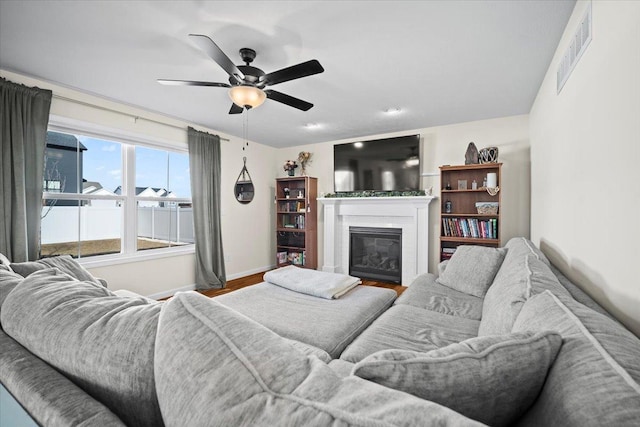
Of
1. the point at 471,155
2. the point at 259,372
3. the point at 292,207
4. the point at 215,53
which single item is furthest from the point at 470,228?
the point at 259,372

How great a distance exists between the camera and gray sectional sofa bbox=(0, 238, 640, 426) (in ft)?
1.49

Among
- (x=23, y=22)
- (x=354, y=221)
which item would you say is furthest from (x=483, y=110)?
(x=23, y=22)

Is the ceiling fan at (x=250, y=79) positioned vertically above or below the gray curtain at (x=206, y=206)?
above

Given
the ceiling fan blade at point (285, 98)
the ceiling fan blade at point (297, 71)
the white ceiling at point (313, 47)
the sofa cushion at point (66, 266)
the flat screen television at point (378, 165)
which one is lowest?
the sofa cushion at point (66, 266)

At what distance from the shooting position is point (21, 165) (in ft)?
8.40

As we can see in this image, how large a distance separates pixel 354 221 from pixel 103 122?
364 cm

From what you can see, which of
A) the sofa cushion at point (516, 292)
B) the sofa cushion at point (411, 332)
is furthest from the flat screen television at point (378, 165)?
the sofa cushion at point (516, 292)

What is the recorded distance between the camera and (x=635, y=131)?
0.98m

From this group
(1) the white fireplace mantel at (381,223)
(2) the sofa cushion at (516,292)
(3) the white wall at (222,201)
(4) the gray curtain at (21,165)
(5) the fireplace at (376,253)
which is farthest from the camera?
(5) the fireplace at (376,253)

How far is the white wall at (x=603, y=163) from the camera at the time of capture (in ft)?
3.30

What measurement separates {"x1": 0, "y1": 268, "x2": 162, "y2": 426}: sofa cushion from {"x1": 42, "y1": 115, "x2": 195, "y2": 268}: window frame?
2.85 metres

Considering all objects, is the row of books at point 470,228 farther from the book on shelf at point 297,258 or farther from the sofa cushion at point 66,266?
the sofa cushion at point 66,266

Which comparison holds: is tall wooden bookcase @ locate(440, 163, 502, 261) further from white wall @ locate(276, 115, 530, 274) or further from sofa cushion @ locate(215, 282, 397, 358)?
sofa cushion @ locate(215, 282, 397, 358)

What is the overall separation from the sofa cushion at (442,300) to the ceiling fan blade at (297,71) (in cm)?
178
